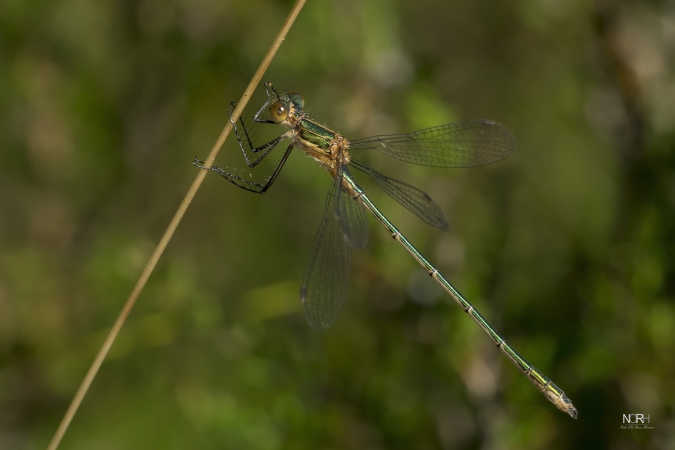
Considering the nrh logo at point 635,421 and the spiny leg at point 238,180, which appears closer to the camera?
the spiny leg at point 238,180

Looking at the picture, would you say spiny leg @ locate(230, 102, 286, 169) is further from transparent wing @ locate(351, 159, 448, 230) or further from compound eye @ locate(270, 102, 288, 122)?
transparent wing @ locate(351, 159, 448, 230)

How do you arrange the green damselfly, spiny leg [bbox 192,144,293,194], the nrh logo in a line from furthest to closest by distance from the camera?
1. the green damselfly
2. the nrh logo
3. spiny leg [bbox 192,144,293,194]

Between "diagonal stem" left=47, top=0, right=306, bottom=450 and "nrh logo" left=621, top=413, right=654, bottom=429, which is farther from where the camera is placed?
"nrh logo" left=621, top=413, right=654, bottom=429

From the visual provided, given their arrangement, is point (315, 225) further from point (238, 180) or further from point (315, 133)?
point (238, 180)

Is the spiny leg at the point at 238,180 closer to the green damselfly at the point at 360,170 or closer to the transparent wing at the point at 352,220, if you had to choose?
the green damselfly at the point at 360,170

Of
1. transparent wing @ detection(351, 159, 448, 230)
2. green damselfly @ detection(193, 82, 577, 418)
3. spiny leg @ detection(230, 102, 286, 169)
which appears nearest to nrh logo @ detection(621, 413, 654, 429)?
green damselfly @ detection(193, 82, 577, 418)

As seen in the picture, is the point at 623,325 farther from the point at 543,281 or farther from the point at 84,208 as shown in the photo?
the point at 84,208

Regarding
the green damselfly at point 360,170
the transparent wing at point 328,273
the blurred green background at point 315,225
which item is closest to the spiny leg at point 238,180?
the green damselfly at point 360,170
